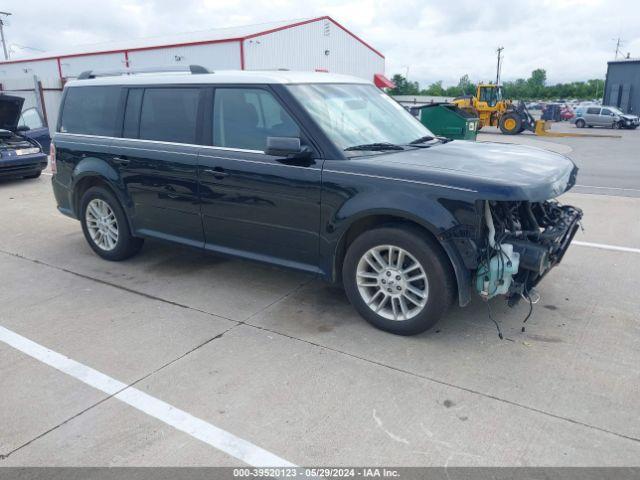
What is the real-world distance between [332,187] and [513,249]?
1357 mm

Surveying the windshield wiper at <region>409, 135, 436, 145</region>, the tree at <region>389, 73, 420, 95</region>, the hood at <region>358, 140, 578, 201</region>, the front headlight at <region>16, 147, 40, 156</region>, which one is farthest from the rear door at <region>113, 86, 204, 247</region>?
the tree at <region>389, 73, 420, 95</region>

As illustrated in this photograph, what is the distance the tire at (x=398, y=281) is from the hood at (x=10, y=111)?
9.31 m

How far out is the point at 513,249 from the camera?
3729 millimetres

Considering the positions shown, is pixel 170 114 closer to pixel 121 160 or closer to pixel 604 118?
pixel 121 160

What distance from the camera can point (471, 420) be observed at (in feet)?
9.82

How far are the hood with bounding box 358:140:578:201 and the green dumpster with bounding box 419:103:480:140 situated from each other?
36.3 feet

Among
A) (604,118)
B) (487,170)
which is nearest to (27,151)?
(487,170)

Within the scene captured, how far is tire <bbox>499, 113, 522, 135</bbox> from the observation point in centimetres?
2716

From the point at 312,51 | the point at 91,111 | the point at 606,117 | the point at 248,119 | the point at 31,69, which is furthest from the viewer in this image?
the point at 31,69

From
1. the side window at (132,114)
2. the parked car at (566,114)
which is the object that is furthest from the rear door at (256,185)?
the parked car at (566,114)

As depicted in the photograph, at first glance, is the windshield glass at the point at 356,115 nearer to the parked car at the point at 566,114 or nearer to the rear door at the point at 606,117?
the rear door at the point at 606,117

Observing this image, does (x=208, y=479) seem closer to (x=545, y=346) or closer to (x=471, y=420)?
(x=471, y=420)

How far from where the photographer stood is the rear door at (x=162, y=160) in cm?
481

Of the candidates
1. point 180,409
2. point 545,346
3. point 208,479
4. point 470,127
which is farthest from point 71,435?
point 470,127
